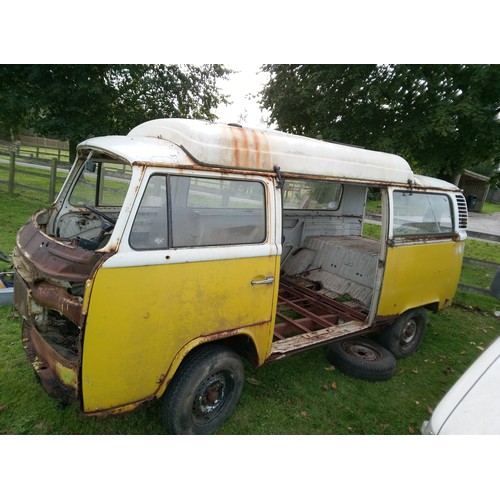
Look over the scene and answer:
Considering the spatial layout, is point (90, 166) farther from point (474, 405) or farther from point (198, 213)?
point (474, 405)

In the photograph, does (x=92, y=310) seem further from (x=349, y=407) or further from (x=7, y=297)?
(x=7, y=297)

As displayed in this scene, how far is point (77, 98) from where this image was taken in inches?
364

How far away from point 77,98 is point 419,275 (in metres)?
9.46

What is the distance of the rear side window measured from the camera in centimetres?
239

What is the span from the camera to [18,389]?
3.24 meters

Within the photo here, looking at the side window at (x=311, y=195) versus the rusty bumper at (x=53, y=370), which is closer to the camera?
the rusty bumper at (x=53, y=370)

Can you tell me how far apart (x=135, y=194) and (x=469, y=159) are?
28.7ft

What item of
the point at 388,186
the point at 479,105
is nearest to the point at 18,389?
the point at 388,186

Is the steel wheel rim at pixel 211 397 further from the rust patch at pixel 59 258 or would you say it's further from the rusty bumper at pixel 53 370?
the rust patch at pixel 59 258

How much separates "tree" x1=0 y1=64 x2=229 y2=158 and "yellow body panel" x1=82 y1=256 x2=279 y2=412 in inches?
330

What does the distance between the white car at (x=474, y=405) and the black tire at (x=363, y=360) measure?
1.82 meters

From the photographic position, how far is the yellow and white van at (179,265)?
228cm

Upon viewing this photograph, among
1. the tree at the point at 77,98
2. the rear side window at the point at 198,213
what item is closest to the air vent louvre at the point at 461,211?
the rear side window at the point at 198,213

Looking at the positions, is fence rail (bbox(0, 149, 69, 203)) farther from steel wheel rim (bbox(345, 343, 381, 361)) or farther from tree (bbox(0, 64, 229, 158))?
steel wheel rim (bbox(345, 343, 381, 361))
